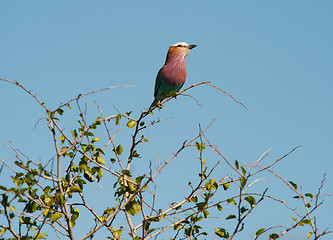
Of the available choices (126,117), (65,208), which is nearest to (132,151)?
(126,117)

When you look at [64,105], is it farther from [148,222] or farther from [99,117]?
[148,222]

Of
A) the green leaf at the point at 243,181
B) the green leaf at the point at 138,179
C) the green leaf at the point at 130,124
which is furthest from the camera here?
the green leaf at the point at 130,124

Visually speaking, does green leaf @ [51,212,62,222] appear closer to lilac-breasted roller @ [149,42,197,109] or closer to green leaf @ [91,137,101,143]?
green leaf @ [91,137,101,143]

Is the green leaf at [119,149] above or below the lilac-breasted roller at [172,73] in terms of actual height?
below

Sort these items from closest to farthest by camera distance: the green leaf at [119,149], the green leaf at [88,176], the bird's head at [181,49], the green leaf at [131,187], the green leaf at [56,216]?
1. the green leaf at [56,216]
2. the green leaf at [131,187]
3. the green leaf at [88,176]
4. the green leaf at [119,149]
5. the bird's head at [181,49]

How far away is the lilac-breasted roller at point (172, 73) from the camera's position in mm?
7039

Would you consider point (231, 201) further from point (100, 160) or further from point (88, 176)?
point (88, 176)

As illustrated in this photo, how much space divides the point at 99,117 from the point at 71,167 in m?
0.48

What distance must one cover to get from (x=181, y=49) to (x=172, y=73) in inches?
22.2

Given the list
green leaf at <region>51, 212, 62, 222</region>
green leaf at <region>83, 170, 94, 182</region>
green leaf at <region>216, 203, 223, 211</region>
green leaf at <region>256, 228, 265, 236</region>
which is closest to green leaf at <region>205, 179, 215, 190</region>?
green leaf at <region>216, 203, 223, 211</region>

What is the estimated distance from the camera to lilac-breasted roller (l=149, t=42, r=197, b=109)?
7.04m

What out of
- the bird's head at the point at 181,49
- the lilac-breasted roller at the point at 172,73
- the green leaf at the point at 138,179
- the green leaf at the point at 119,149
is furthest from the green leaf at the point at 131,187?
the bird's head at the point at 181,49

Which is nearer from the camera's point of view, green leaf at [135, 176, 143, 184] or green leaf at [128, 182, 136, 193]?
green leaf at [135, 176, 143, 184]

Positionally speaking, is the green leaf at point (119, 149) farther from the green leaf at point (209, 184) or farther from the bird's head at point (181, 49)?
the bird's head at point (181, 49)
